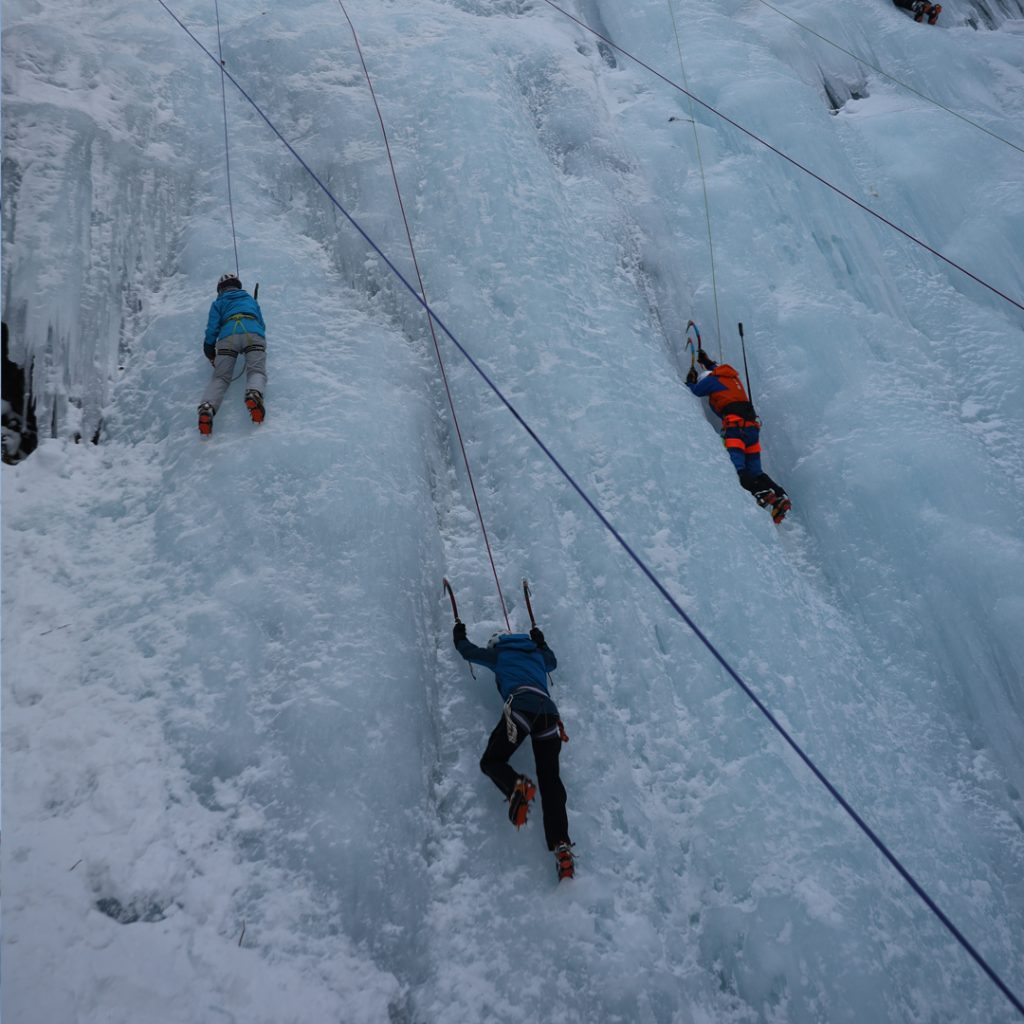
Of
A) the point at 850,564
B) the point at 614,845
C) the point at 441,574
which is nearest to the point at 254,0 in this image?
the point at 441,574

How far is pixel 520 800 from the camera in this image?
326 centimetres

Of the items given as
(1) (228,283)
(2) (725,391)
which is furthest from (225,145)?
(2) (725,391)

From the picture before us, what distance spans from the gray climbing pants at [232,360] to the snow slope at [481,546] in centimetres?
15

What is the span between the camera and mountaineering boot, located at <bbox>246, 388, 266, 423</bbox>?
14.2 feet

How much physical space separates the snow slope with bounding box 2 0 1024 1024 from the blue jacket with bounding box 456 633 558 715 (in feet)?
0.93

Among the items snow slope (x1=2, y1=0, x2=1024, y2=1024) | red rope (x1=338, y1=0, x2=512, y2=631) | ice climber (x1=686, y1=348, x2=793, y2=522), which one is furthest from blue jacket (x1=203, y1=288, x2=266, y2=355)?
ice climber (x1=686, y1=348, x2=793, y2=522)

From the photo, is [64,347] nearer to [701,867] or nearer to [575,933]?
[575,933]

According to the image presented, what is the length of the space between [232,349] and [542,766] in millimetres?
3239

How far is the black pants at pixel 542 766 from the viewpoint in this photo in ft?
10.7

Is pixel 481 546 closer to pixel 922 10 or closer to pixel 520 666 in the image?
pixel 520 666

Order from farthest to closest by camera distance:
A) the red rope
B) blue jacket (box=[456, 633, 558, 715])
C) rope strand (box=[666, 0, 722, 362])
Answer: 1. rope strand (box=[666, 0, 722, 362])
2. the red rope
3. blue jacket (box=[456, 633, 558, 715])

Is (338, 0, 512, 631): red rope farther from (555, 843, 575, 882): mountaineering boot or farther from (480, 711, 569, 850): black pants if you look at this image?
(555, 843, 575, 882): mountaineering boot

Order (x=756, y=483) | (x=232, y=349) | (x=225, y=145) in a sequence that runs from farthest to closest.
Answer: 1. (x=225, y=145)
2. (x=756, y=483)
3. (x=232, y=349)

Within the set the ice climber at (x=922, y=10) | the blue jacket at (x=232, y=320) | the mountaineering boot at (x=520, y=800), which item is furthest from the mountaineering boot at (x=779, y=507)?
the ice climber at (x=922, y=10)
